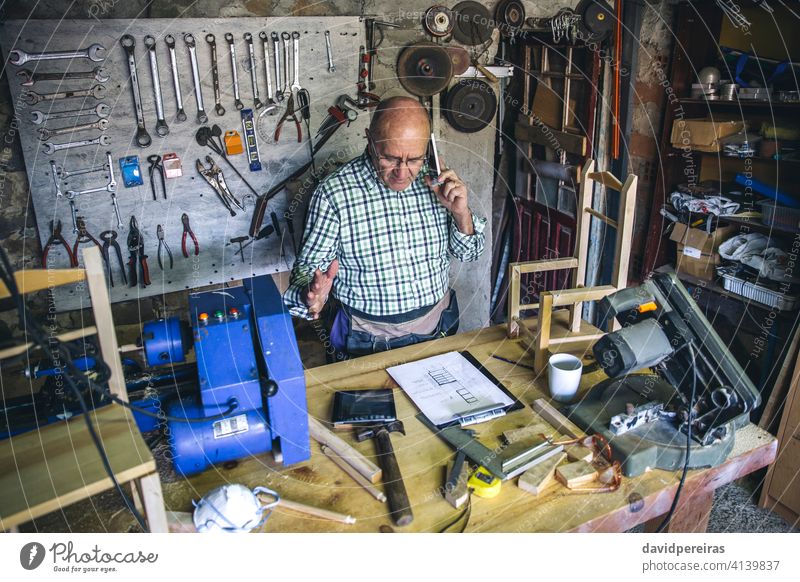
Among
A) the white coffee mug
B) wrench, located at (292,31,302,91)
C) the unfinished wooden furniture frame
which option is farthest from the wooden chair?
wrench, located at (292,31,302,91)

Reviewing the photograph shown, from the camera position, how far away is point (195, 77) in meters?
2.95

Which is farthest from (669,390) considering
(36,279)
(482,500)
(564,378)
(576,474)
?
(36,279)

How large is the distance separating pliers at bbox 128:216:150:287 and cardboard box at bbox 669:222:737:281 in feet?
10.1

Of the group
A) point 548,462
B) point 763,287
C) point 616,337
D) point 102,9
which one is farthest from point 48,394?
point 763,287

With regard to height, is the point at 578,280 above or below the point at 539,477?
above

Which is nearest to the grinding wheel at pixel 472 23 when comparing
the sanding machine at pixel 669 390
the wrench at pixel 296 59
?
the wrench at pixel 296 59

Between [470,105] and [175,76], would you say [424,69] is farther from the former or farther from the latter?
[175,76]

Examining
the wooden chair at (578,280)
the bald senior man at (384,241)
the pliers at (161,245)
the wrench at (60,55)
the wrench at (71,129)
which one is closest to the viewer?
the wooden chair at (578,280)

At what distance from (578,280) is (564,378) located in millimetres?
723

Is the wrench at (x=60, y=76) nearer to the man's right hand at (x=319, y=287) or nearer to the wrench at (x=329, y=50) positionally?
the wrench at (x=329, y=50)

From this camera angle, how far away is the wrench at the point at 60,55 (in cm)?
261

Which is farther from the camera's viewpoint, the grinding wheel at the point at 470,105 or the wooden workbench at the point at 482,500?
the grinding wheel at the point at 470,105

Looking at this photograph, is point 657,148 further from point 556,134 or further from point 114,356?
point 114,356

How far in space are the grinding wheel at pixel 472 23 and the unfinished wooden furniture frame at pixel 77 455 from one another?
9.08 ft
